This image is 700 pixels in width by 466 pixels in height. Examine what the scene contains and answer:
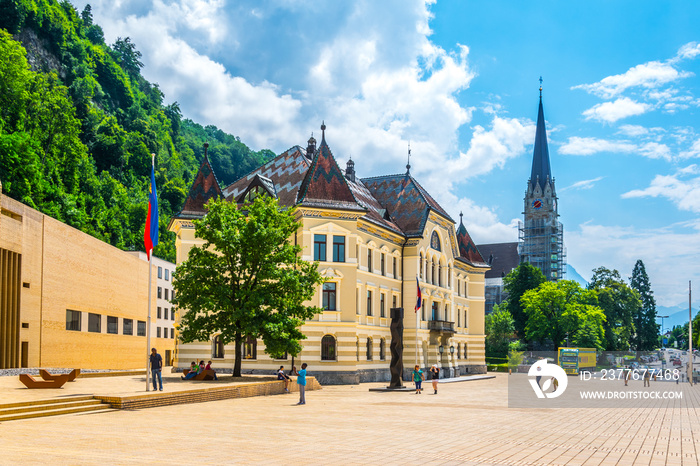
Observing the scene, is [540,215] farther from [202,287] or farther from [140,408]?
[140,408]

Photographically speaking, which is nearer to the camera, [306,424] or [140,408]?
[306,424]

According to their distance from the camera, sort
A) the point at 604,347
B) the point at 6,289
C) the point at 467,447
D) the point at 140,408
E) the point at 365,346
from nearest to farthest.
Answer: the point at 467,447 < the point at 140,408 < the point at 6,289 < the point at 365,346 < the point at 604,347

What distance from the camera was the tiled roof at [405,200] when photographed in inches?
2282

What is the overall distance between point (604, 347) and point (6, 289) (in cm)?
8248

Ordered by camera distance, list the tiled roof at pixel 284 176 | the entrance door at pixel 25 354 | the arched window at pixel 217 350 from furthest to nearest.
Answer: the tiled roof at pixel 284 176 → the arched window at pixel 217 350 → the entrance door at pixel 25 354

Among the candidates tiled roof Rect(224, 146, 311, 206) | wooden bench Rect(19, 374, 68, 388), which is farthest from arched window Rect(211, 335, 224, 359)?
wooden bench Rect(19, 374, 68, 388)

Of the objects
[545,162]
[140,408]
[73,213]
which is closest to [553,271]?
[545,162]

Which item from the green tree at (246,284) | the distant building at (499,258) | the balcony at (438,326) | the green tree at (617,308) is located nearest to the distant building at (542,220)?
the distant building at (499,258)

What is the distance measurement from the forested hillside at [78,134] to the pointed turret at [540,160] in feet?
229

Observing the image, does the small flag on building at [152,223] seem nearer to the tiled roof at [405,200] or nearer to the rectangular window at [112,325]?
the rectangular window at [112,325]

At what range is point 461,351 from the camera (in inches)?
2734

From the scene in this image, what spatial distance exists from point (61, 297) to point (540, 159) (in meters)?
120

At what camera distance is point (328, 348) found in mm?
46906

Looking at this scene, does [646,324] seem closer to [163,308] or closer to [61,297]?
[163,308]
